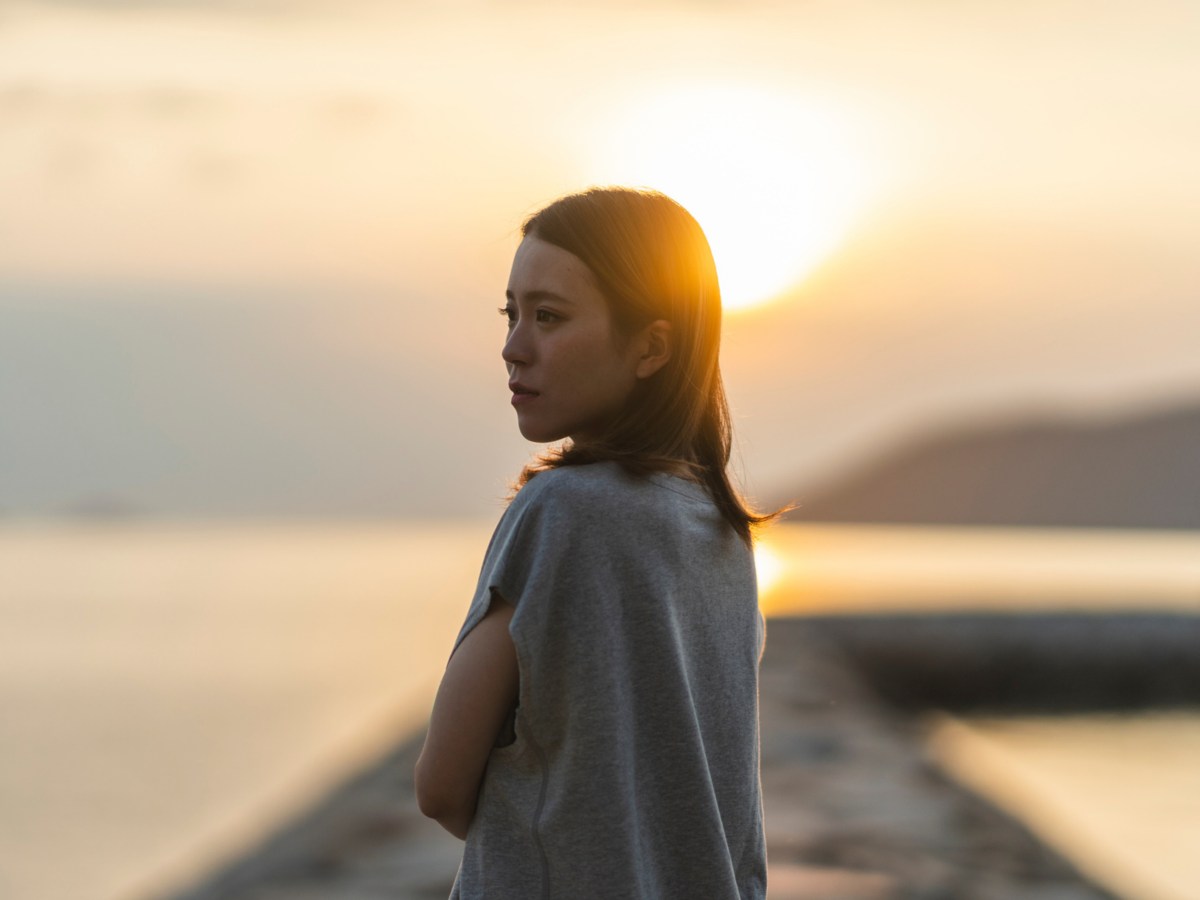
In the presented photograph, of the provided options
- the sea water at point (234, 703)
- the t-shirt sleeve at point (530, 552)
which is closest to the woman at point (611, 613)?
the t-shirt sleeve at point (530, 552)

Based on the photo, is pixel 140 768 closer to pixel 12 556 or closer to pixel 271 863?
pixel 271 863

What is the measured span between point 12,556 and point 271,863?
3823 inches

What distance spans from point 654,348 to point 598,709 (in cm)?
52

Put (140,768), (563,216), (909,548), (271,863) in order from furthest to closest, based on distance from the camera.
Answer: (909,548), (140,768), (271,863), (563,216)

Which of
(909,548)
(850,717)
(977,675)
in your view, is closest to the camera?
(850,717)

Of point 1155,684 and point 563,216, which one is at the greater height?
point 563,216

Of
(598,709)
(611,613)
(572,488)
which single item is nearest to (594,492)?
(572,488)

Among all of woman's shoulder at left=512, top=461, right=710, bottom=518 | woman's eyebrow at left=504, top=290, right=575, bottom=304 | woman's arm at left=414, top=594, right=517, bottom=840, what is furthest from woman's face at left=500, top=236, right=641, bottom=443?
woman's arm at left=414, top=594, right=517, bottom=840

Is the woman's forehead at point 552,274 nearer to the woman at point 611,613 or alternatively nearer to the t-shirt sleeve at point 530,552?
the woman at point 611,613

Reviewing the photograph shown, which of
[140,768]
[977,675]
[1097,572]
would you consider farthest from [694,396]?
[1097,572]

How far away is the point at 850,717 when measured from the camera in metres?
13.8

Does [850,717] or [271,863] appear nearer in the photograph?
[271,863]

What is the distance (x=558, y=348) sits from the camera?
1924 mm

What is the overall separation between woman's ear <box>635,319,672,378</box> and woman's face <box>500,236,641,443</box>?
0.11 feet
